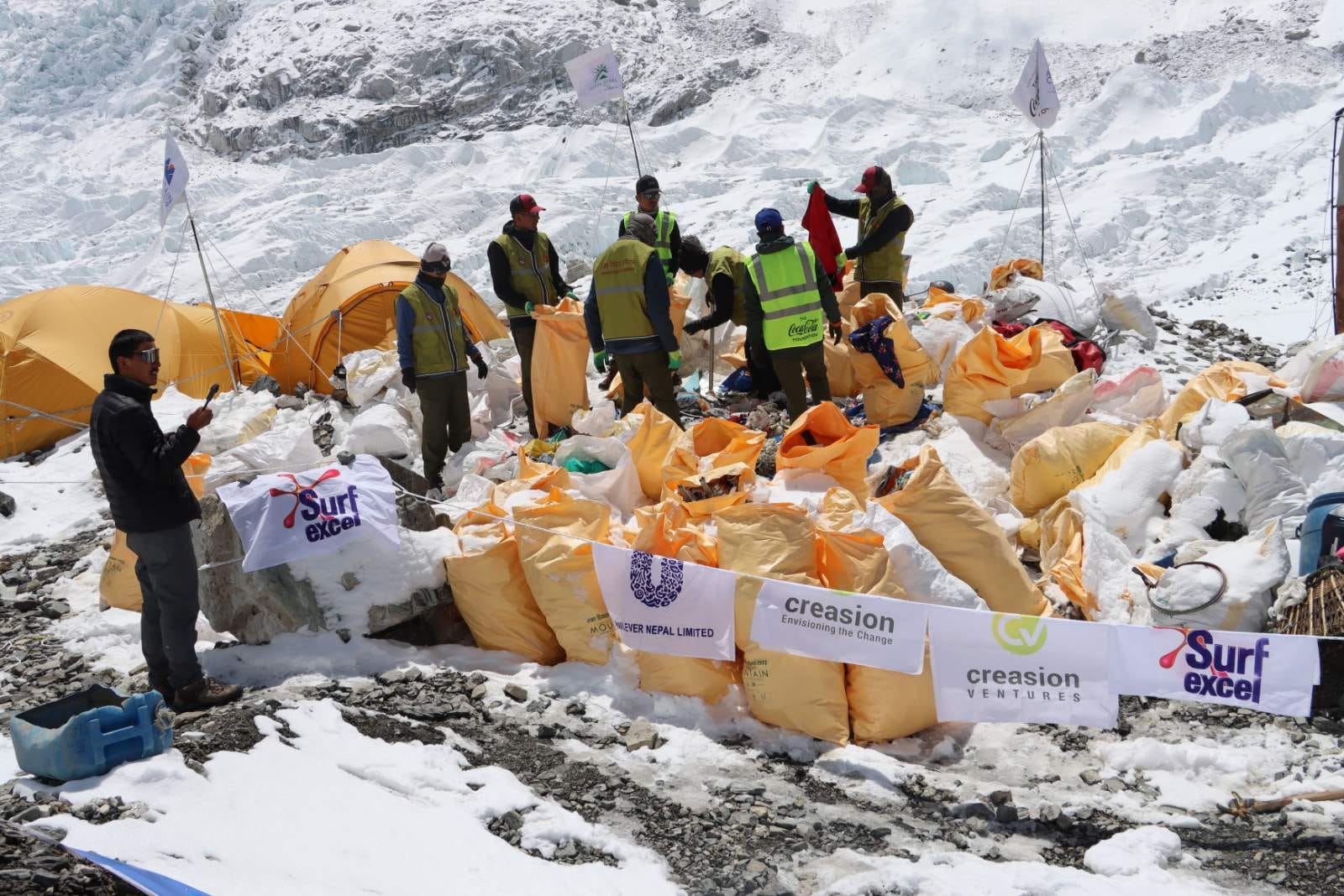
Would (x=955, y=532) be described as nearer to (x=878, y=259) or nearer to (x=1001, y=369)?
(x=1001, y=369)

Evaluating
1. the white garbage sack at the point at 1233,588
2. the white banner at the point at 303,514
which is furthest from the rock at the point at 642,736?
the white garbage sack at the point at 1233,588

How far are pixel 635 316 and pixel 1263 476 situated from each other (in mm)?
3321

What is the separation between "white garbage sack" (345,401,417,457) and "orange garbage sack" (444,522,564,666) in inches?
105

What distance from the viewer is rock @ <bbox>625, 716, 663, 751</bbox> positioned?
3.75 m

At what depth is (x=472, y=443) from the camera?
675 centimetres

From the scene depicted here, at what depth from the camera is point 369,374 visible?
25.7 feet

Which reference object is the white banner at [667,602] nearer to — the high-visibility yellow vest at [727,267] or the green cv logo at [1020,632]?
the green cv logo at [1020,632]

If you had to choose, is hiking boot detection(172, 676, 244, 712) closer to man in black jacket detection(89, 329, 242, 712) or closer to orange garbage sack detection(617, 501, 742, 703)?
man in black jacket detection(89, 329, 242, 712)

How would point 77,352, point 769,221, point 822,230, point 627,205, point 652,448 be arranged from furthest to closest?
point 627,205 < point 77,352 < point 822,230 < point 769,221 < point 652,448

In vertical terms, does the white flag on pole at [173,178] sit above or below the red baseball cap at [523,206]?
above

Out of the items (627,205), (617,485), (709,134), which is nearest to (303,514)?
(617,485)

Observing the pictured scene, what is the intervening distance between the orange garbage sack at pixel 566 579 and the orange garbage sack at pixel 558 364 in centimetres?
248

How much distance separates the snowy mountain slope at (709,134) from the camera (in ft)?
47.8

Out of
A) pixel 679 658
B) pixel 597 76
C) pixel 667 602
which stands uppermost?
pixel 597 76
